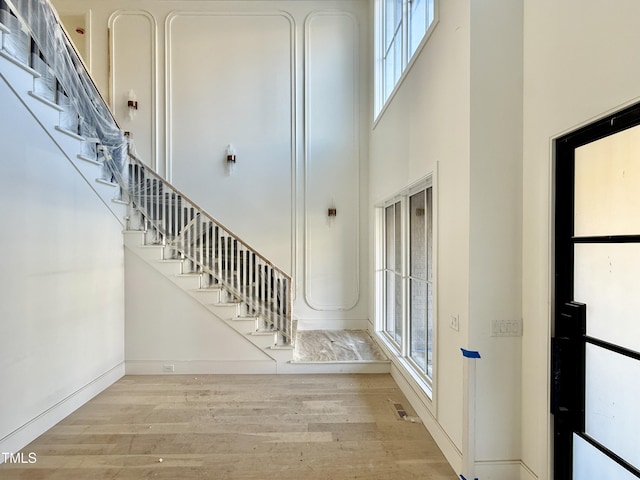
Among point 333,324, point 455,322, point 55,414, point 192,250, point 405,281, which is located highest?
point 192,250

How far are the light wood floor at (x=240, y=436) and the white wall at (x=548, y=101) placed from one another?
915 mm

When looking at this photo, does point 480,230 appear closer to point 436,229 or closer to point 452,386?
point 436,229

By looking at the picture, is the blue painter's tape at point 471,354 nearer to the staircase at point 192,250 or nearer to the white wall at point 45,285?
the staircase at point 192,250

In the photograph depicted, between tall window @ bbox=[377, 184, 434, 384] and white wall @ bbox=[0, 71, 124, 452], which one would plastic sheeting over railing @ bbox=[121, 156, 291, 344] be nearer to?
white wall @ bbox=[0, 71, 124, 452]

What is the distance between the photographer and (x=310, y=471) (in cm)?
218

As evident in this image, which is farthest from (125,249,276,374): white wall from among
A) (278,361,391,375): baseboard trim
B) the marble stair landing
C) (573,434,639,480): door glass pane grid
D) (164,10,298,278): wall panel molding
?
(573,434,639,480): door glass pane grid

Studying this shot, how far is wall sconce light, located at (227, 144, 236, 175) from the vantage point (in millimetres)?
5079

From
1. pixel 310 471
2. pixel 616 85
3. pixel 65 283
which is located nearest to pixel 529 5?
pixel 616 85

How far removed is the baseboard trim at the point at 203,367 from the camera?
376 cm

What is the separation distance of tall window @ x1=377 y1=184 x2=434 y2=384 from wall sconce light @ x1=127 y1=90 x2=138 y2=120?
4.49m

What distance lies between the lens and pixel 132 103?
503 cm

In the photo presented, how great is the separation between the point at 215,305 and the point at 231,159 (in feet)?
8.36

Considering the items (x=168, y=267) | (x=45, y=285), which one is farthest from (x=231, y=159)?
(x=45, y=285)

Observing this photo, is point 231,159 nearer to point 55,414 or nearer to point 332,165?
point 332,165
